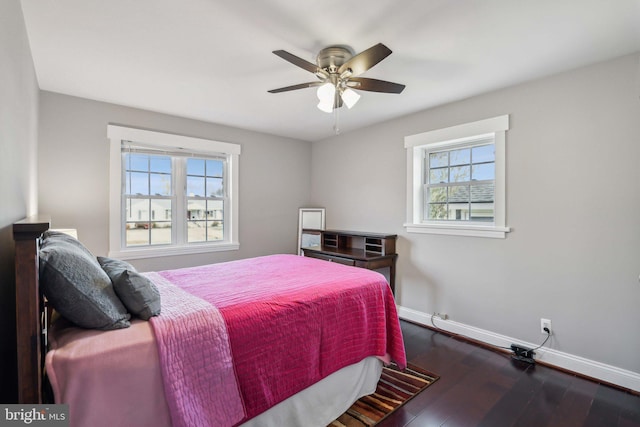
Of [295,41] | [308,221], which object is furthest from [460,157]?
[308,221]

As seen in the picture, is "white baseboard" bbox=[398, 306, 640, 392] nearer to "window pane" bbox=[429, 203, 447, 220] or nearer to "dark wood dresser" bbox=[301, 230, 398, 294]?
"dark wood dresser" bbox=[301, 230, 398, 294]

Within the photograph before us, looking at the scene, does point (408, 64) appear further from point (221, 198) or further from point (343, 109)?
point (221, 198)

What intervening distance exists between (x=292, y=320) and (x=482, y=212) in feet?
7.98

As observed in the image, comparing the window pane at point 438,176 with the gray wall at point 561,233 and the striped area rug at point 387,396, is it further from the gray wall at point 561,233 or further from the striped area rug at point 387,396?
the striped area rug at point 387,396

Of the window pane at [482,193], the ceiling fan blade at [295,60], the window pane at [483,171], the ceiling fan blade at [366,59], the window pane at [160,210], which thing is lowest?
the window pane at [160,210]

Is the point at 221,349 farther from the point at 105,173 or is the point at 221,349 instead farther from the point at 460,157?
the point at 460,157

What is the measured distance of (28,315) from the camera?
958 millimetres

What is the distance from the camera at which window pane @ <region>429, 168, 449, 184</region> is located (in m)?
3.41

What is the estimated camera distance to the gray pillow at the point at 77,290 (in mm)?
1140

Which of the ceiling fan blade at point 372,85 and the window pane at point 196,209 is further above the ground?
the ceiling fan blade at point 372,85

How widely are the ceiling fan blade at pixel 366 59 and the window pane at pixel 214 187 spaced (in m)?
2.59

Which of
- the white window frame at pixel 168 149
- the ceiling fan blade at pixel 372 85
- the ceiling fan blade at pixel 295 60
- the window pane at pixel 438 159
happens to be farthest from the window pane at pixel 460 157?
the white window frame at pixel 168 149

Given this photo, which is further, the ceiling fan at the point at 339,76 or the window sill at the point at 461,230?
the window sill at the point at 461,230

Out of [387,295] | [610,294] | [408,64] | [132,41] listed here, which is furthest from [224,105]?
[610,294]
